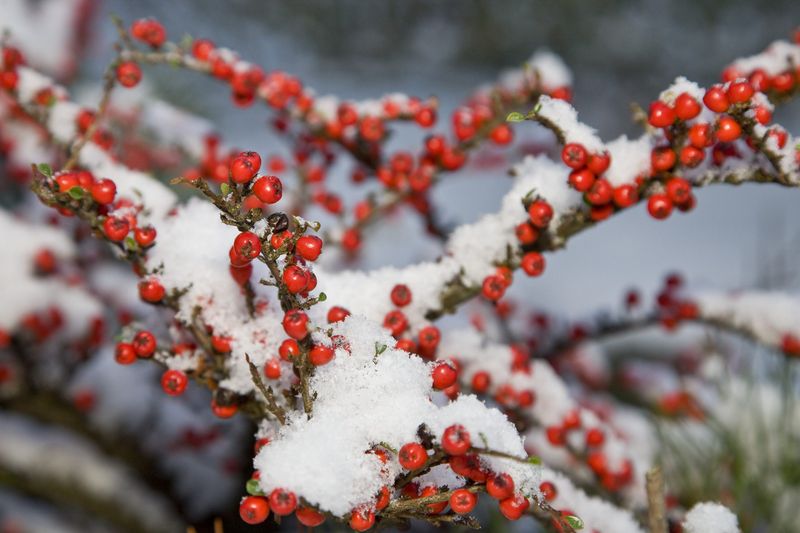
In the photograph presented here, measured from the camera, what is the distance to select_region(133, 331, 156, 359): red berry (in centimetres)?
58

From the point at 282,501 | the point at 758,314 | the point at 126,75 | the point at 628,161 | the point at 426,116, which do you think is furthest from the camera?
the point at 758,314

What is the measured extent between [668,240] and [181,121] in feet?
6.40

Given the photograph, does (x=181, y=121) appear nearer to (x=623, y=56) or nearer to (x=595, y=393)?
(x=595, y=393)

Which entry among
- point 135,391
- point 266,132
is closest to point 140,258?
point 135,391

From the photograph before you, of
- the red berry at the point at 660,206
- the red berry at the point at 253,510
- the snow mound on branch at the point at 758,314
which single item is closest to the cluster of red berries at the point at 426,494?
the red berry at the point at 253,510

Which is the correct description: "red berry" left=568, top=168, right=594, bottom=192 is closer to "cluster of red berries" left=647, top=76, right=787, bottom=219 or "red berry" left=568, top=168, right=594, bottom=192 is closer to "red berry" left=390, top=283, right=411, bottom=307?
"cluster of red berries" left=647, top=76, right=787, bottom=219

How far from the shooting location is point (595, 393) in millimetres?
1672

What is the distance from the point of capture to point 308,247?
0.49 m

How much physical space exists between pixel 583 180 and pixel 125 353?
45 centimetres

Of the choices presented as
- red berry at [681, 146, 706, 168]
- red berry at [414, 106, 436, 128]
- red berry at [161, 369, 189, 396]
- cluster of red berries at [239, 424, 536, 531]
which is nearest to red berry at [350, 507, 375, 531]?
cluster of red berries at [239, 424, 536, 531]

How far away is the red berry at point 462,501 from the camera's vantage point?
47 cm

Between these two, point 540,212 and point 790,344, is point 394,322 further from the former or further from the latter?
point 790,344

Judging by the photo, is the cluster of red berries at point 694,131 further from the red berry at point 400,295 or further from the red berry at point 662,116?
the red berry at point 400,295

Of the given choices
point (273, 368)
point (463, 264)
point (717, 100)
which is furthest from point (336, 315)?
point (717, 100)
